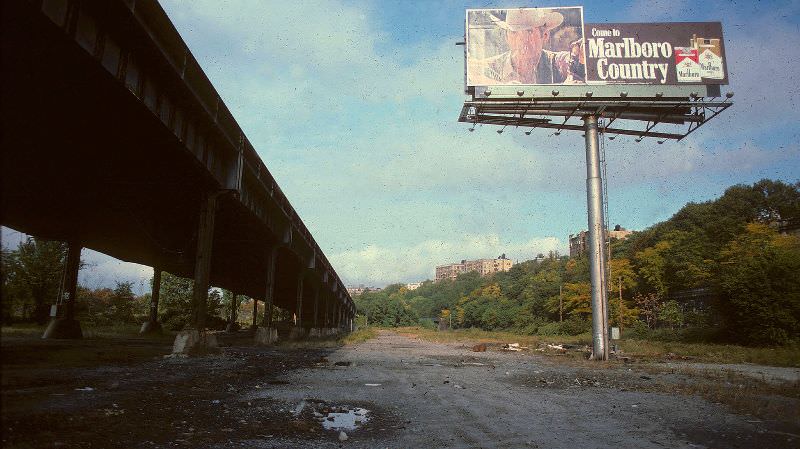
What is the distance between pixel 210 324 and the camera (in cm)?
5697

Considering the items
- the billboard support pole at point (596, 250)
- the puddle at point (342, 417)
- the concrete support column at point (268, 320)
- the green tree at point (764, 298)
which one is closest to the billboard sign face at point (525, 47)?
the billboard support pole at point (596, 250)

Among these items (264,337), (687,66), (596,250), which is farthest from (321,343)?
(687,66)

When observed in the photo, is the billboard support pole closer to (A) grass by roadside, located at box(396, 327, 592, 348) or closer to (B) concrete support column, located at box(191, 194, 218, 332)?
(A) grass by roadside, located at box(396, 327, 592, 348)

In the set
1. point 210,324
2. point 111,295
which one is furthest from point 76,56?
point 210,324

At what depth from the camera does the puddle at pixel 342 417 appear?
6.71m

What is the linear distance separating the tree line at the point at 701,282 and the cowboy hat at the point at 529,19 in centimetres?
1440

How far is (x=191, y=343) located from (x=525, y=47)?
21007 mm

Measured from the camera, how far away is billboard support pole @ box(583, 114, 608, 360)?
2234 cm

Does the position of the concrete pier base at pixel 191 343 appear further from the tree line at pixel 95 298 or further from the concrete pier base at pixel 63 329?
the concrete pier base at pixel 63 329

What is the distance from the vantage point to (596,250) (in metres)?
23.2

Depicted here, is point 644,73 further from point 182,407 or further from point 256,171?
point 182,407

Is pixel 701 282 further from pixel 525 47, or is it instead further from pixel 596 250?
pixel 525 47

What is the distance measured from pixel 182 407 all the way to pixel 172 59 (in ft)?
28.7

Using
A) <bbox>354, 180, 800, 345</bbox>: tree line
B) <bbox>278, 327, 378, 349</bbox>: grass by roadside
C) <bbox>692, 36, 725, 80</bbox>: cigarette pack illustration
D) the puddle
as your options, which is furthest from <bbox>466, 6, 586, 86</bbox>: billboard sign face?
the puddle
